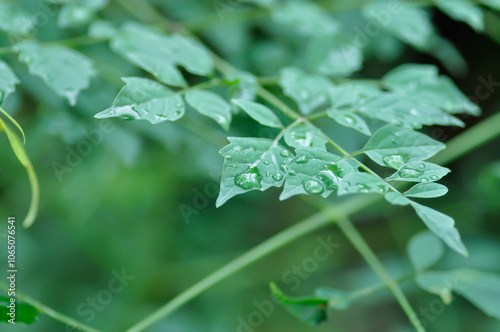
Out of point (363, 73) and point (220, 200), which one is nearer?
point (220, 200)

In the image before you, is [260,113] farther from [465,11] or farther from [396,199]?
[465,11]

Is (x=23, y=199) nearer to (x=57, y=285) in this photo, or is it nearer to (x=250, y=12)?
(x=57, y=285)

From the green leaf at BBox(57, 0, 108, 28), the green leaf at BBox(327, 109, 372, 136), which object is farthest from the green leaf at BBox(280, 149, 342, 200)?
the green leaf at BBox(57, 0, 108, 28)

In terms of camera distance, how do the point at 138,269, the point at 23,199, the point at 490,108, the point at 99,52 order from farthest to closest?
the point at 490,108, the point at 138,269, the point at 23,199, the point at 99,52

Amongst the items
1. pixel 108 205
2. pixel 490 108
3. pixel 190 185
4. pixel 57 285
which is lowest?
pixel 57 285

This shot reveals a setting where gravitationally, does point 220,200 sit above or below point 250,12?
above

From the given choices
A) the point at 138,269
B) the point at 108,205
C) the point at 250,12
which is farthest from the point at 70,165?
the point at 250,12
